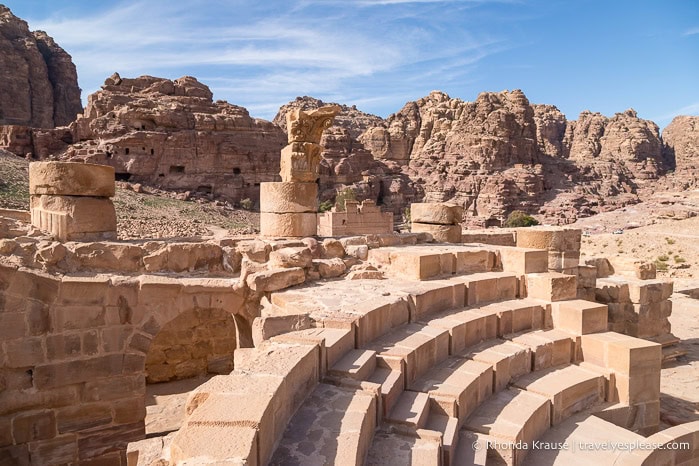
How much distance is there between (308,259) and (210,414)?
407 centimetres

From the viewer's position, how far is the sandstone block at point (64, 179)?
22.2 ft

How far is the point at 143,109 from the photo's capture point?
136ft

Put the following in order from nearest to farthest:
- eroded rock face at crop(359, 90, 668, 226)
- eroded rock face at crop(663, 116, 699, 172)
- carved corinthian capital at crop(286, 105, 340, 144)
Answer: carved corinthian capital at crop(286, 105, 340, 144), eroded rock face at crop(359, 90, 668, 226), eroded rock face at crop(663, 116, 699, 172)

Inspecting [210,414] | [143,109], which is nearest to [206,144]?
[143,109]

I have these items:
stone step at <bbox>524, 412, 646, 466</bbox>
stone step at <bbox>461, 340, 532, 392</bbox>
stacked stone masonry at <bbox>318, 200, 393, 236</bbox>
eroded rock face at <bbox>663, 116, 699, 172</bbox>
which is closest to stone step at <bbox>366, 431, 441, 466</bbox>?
stone step at <bbox>524, 412, 646, 466</bbox>

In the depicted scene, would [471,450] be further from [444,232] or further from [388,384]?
[444,232]

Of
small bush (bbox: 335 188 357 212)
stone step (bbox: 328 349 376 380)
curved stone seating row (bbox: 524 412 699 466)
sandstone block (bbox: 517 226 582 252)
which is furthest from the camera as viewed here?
small bush (bbox: 335 188 357 212)

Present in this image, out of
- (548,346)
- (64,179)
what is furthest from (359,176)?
(548,346)

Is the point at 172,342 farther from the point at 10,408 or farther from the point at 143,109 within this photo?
the point at 143,109

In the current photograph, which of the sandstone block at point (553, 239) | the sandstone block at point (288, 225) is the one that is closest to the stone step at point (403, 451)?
the sandstone block at point (288, 225)

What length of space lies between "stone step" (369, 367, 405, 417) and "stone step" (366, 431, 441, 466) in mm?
279

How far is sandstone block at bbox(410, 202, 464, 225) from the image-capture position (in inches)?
408

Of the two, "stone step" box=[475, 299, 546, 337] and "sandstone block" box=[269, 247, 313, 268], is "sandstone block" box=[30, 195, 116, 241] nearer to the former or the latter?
"sandstone block" box=[269, 247, 313, 268]

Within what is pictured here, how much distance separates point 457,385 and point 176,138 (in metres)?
42.2
